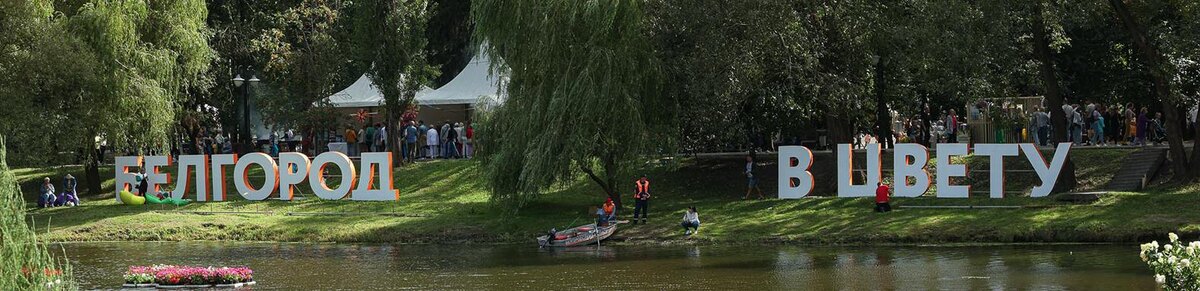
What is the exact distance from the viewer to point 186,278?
103 feet

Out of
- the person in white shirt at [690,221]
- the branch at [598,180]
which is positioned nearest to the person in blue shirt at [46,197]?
the branch at [598,180]

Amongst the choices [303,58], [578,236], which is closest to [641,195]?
[578,236]

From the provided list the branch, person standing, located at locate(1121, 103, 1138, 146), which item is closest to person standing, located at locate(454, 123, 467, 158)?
the branch

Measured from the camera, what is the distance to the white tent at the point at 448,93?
5575 cm

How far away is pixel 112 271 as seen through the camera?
3516 centimetres

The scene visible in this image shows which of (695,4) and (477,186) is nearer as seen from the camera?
(695,4)

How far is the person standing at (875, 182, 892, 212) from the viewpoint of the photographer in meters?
40.9

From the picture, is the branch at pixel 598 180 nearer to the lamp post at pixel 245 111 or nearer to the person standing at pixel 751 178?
the person standing at pixel 751 178

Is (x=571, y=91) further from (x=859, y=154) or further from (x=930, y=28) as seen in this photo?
(x=859, y=154)

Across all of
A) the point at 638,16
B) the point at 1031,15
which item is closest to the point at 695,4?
the point at 638,16

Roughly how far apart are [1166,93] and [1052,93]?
3.41 metres

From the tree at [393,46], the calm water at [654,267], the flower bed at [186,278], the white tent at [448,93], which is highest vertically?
the tree at [393,46]

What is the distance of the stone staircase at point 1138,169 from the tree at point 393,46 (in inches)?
899

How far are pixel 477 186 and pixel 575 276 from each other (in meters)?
16.7
